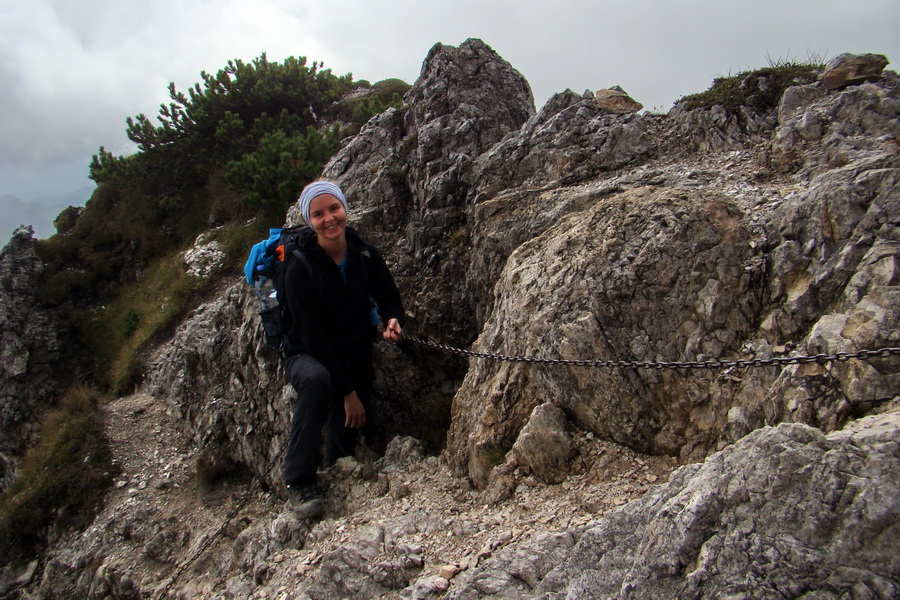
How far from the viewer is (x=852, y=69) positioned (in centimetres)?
654

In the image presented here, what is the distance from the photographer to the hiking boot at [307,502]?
6.52 metres

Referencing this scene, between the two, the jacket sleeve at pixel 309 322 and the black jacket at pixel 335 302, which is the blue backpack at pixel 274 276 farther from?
the jacket sleeve at pixel 309 322

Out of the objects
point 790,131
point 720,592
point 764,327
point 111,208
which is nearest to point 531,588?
point 720,592

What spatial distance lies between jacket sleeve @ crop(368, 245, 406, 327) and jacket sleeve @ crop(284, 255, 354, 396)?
0.92 metres

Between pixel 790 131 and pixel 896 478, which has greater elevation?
pixel 790 131

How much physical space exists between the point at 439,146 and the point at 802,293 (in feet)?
27.2

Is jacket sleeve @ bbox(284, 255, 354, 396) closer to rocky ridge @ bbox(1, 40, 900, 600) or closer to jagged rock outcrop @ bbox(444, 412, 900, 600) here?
rocky ridge @ bbox(1, 40, 900, 600)

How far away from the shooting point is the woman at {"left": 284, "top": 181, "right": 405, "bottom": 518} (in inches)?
260

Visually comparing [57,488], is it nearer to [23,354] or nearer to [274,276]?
[274,276]

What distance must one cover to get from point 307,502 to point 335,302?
9.08 feet

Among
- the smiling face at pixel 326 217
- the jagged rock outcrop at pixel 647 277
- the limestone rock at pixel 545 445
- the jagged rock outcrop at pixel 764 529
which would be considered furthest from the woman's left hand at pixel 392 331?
the jagged rock outcrop at pixel 764 529

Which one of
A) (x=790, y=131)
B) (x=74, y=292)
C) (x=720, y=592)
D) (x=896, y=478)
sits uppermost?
(x=74, y=292)

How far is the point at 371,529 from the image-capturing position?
5605 millimetres

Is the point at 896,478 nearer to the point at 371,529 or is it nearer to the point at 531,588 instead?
the point at 531,588
